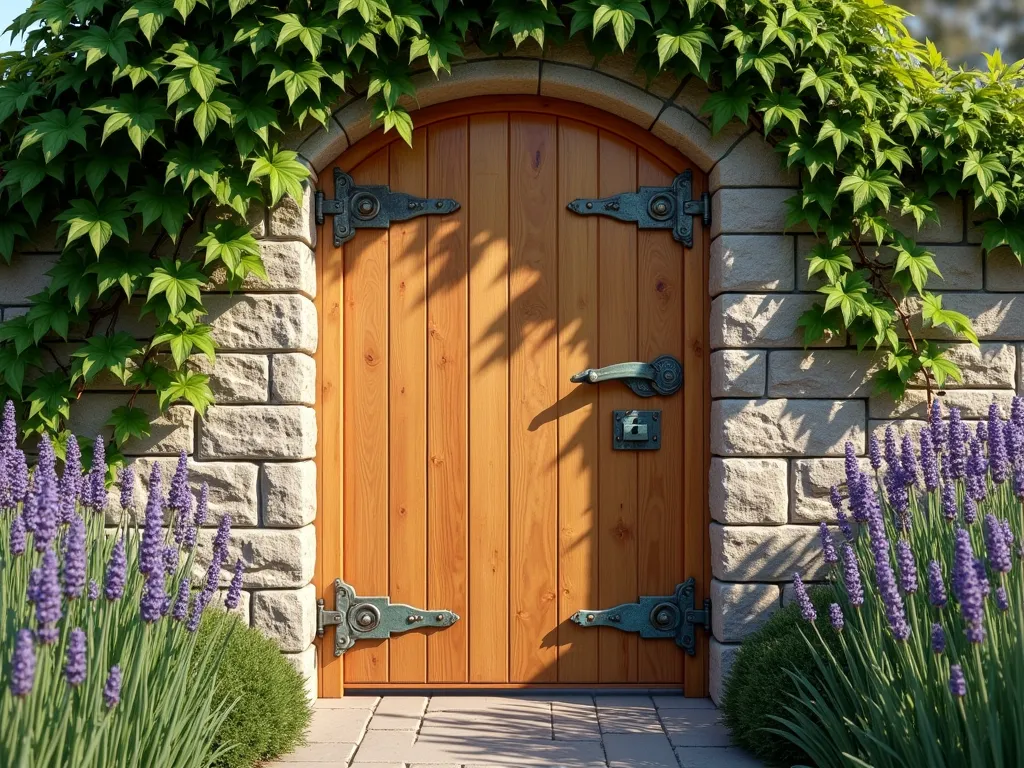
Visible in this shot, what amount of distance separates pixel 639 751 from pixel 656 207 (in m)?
2.02

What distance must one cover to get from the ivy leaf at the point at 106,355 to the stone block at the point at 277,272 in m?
0.36

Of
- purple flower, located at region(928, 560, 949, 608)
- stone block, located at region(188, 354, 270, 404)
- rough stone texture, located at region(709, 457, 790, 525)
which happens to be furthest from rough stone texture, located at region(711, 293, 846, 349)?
stone block, located at region(188, 354, 270, 404)

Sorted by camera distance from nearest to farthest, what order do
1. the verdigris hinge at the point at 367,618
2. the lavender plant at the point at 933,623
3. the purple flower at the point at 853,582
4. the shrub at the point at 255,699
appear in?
1. the lavender plant at the point at 933,623
2. the purple flower at the point at 853,582
3. the shrub at the point at 255,699
4. the verdigris hinge at the point at 367,618

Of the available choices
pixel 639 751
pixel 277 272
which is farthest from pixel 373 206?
pixel 639 751

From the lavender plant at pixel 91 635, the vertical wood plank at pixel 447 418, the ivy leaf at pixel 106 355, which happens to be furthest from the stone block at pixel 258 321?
the lavender plant at pixel 91 635

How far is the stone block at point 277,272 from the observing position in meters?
3.44

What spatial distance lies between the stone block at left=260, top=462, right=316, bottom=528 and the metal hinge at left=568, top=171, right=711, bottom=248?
4.92ft

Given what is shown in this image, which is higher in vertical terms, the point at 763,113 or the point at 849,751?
the point at 763,113

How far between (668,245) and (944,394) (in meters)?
1.21

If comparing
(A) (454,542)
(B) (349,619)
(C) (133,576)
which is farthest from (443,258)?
(C) (133,576)

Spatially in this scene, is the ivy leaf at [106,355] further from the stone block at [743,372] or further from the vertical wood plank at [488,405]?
the stone block at [743,372]

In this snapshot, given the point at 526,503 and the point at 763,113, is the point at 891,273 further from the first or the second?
the point at 526,503

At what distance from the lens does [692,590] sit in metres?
3.61

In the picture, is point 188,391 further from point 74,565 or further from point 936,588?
point 936,588
